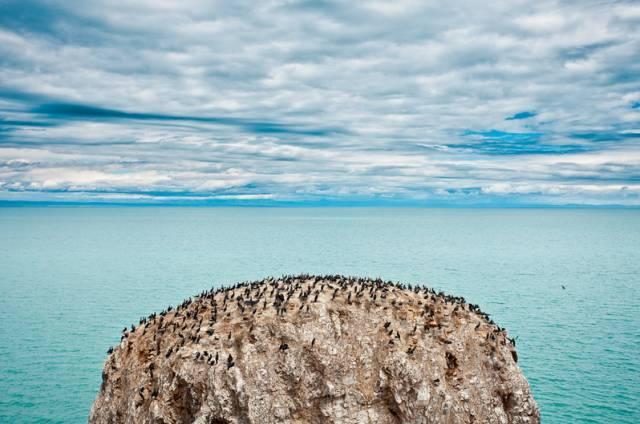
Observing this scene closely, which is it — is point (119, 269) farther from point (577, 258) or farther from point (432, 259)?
point (577, 258)

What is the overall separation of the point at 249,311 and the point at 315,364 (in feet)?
12.9

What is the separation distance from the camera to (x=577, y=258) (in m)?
159

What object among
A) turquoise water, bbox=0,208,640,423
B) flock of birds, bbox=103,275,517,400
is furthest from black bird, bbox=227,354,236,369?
turquoise water, bbox=0,208,640,423

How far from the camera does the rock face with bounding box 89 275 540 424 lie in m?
22.7

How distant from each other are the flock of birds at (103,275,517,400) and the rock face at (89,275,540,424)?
0.07 meters

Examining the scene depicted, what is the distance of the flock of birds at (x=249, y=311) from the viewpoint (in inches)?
941

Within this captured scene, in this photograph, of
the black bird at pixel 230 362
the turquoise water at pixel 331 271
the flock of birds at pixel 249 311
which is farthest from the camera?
the turquoise water at pixel 331 271

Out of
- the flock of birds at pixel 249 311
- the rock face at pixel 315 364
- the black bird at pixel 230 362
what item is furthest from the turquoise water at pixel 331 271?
the black bird at pixel 230 362

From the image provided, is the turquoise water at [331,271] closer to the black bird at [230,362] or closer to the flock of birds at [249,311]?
the flock of birds at [249,311]

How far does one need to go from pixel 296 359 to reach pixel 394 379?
14.1ft

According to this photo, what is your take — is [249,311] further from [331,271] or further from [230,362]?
[331,271]

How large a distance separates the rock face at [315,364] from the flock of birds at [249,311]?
7cm

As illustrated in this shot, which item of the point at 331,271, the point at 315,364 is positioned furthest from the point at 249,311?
the point at 331,271

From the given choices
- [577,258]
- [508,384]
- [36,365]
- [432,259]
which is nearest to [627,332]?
→ [508,384]
